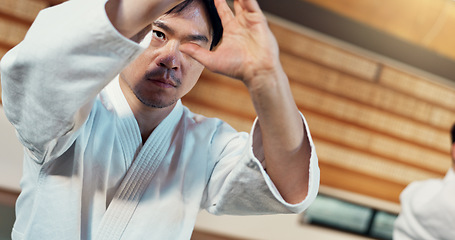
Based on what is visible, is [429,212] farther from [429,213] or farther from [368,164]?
[368,164]

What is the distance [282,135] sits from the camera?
38.9 inches

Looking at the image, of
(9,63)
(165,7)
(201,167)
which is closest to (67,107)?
(9,63)

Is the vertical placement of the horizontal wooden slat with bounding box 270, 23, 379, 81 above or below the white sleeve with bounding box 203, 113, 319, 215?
below

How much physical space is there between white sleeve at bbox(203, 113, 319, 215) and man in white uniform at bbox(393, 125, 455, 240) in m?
1.89

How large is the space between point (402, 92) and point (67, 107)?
4739mm

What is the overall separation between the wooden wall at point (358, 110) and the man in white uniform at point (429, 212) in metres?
1.81

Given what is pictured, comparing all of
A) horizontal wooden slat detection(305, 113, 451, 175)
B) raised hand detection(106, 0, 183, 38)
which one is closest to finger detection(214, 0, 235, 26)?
raised hand detection(106, 0, 183, 38)

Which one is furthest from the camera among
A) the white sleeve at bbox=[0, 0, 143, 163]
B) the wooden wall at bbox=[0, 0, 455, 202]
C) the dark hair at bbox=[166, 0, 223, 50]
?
the wooden wall at bbox=[0, 0, 455, 202]

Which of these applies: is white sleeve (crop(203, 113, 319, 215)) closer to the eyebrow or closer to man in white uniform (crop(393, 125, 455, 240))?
the eyebrow

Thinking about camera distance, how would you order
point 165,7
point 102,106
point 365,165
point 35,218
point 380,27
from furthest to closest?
point 365,165, point 380,27, point 102,106, point 35,218, point 165,7

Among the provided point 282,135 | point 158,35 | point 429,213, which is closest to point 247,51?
point 282,135

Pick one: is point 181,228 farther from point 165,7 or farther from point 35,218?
point 165,7

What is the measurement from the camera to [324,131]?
473cm

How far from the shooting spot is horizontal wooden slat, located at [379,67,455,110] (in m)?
4.92
